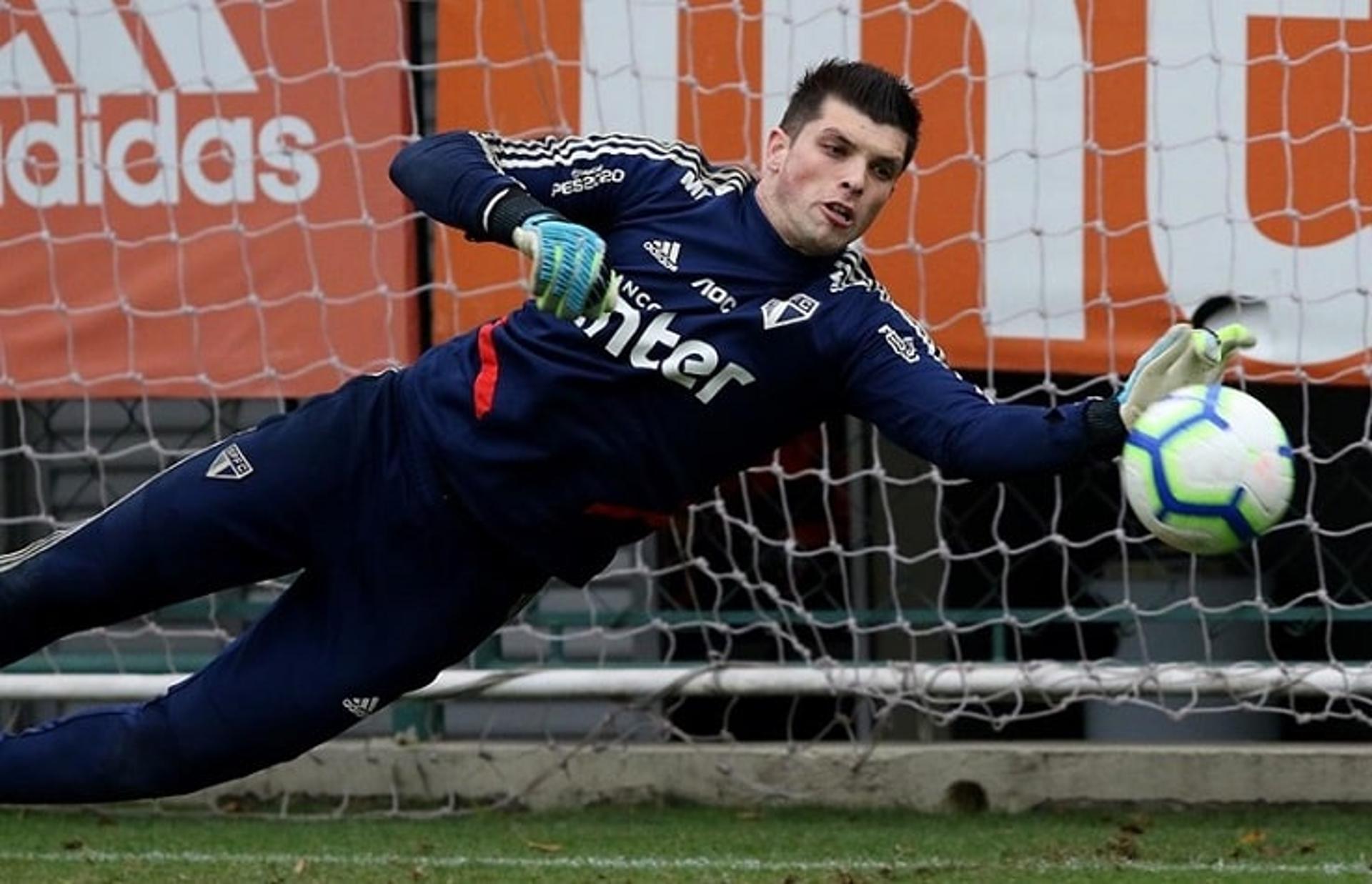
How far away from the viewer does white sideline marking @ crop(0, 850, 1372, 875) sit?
650cm

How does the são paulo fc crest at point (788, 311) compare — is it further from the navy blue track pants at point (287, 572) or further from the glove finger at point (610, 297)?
the navy blue track pants at point (287, 572)

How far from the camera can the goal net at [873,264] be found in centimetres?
743

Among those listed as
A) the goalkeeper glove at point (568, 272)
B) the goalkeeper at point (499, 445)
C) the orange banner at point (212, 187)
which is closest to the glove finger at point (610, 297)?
the goalkeeper glove at point (568, 272)

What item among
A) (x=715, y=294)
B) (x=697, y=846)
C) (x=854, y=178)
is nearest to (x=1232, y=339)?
(x=854, y=178)

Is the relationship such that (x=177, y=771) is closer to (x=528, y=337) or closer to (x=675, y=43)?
(x=528, y=337)

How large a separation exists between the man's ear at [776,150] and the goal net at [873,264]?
2.38m

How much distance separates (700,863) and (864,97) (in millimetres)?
2396

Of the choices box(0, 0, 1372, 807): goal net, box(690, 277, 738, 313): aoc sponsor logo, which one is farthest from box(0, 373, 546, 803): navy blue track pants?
box(0, 0, 1372, 807): goal net

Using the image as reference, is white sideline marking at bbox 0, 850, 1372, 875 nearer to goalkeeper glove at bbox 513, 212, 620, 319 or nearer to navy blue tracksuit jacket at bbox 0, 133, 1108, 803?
navy blue tracksuit jacket at bbox 0, 133, 1108, 803

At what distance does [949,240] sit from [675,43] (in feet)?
3.14

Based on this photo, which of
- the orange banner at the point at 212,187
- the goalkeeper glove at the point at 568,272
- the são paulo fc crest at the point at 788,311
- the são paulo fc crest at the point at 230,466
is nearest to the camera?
the goalkeeper glove at the point at 568,272

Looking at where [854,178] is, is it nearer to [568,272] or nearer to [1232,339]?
[568,272]

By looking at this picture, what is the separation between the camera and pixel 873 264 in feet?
25.0

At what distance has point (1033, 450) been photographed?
452cm
